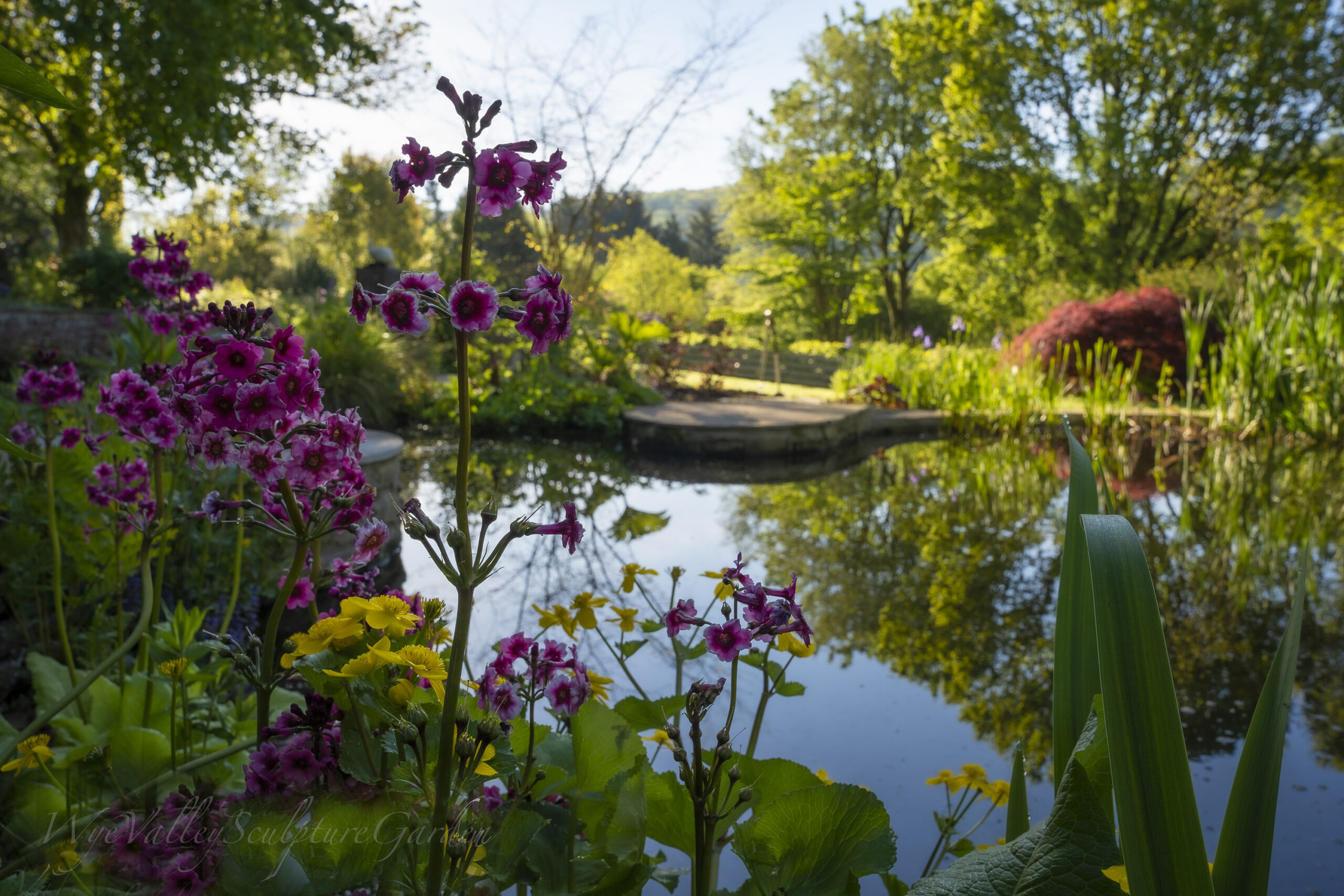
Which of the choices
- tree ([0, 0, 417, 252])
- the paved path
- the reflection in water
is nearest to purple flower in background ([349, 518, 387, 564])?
the reflection in water

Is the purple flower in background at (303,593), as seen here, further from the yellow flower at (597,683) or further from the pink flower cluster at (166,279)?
Result: the pink flower cluster at (166,279)

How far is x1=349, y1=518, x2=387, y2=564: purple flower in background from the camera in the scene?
0.83 metres

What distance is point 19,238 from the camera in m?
19.4

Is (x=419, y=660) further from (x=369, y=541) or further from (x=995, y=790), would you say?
(x=995, y=790)

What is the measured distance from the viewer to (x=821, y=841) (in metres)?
0.72

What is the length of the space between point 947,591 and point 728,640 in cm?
242

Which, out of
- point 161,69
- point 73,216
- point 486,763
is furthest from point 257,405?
point 73,216

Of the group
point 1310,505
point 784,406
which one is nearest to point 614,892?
point 1310,505

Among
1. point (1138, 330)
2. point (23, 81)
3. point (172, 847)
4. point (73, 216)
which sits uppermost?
point (73, 216)

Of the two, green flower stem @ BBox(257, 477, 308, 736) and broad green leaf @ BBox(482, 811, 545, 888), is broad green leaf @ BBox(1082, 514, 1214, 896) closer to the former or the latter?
broad green leaf @ BBox(482, 811, 545, 888)

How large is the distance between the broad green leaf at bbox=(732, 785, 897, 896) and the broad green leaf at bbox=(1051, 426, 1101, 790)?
0.73 ft

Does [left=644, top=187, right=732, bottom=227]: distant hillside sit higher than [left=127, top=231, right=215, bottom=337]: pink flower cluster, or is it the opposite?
[left=644, top=187, right=732, bottom=227]: distant hillside

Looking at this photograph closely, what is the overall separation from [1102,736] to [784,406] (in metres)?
7.35

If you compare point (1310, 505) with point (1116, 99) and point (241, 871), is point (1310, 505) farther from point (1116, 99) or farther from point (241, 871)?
point (1116, 99)
